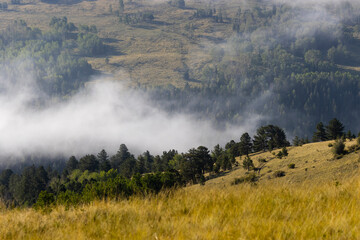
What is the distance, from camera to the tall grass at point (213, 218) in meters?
5.06

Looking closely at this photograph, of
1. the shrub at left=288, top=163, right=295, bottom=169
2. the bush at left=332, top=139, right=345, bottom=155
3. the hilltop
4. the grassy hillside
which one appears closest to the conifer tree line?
the hilltop

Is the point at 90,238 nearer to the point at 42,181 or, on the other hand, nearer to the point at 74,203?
the point at 74,203

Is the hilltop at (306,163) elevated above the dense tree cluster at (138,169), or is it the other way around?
the hilltop at (306,163)

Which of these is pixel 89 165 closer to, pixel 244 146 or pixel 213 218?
pixel 244 146

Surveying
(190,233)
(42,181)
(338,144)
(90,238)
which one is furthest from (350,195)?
(42,181)

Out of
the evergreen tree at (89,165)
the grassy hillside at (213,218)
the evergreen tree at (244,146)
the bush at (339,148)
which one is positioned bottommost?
the evergreen tree at (89,165)

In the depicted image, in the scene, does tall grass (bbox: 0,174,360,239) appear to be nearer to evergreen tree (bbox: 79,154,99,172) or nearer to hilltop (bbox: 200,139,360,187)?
hilltop (bbox: 200,139,360,187)

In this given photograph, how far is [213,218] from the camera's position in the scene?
566 centimetres

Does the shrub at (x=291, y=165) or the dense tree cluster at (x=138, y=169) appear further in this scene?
the dense tree cluster at (x=138, y=169)

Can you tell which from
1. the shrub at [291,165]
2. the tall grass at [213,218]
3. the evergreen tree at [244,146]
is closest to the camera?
the tall grass at [213,218]

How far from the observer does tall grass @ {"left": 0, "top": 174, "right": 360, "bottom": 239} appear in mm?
5062

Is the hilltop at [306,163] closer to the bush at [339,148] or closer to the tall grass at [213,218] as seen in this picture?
the bush at [339,148]

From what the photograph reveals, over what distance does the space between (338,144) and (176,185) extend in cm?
6991

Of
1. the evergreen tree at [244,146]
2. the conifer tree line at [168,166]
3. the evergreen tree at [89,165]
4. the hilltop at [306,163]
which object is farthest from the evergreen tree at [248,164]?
the evergreen tree at [89,165]
